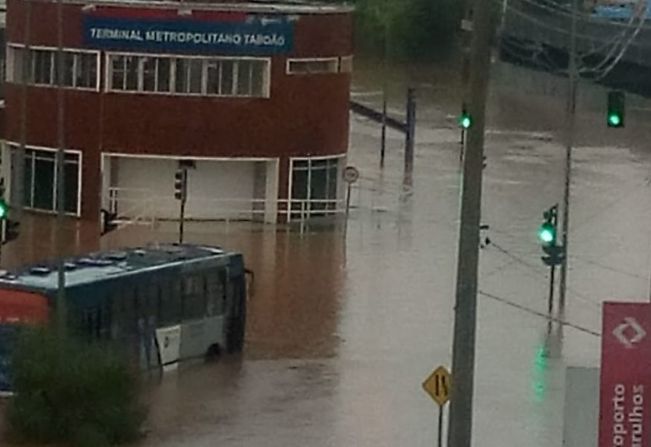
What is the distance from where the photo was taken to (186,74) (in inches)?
1955

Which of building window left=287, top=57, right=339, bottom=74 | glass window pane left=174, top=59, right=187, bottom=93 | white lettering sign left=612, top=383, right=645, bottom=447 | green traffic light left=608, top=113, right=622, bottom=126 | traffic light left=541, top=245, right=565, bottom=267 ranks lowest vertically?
white lettering sign left=612, top=383, right=645, bottom=447

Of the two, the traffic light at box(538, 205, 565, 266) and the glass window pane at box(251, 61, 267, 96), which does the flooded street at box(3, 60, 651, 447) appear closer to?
the traffic light at box(538, 205, 565, 266)

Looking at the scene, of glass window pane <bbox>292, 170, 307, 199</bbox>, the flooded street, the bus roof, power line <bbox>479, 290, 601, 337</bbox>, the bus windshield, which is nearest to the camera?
the flooded street

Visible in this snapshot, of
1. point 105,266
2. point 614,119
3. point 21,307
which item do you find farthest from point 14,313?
point 614,119

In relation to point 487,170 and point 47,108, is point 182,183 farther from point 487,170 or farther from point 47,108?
point 487,170

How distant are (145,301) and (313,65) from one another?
71.5 feet

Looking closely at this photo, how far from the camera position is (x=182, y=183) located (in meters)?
40.7

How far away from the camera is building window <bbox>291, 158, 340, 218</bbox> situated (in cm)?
5075

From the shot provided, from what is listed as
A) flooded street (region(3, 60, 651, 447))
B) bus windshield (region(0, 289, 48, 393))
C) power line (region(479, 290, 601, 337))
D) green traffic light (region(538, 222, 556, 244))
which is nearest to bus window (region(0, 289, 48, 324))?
bus windshield (region(0, 289, 48, 393))

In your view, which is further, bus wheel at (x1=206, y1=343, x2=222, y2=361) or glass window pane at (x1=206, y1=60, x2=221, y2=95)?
glass window pane at (x1=206, y1=60, x2=221, y2=95)

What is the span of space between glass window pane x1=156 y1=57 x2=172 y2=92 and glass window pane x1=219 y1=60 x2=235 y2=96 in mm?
1286

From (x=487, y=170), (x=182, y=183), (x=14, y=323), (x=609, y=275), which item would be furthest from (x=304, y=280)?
(x=487, y=170)

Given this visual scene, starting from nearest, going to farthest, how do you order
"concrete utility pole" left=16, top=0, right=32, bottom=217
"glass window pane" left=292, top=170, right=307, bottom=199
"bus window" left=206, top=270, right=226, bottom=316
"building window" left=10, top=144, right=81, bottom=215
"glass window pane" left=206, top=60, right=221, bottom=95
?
"bus window" left=206, top=270, right=226, bottom=316
"concrete utility pole" left=16, top=0, right=32, bottom=217
"glass window pane" left=206, top=60, right=221, bottom=95
"building window" left=10, top=144, right=81, bottom=215
"glass window pane" left=292, top=170, right=307, bottom=199

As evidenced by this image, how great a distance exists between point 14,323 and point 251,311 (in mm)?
9322
